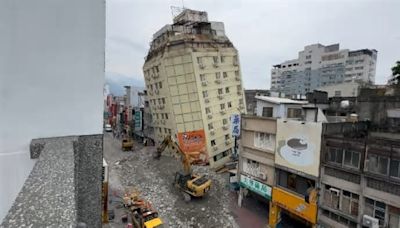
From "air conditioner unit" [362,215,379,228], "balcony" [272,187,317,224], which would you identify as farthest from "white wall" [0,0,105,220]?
"balcony" [272,187,317,224]

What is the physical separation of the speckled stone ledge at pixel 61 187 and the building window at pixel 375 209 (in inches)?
406

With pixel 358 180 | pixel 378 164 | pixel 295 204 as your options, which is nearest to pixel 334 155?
pixel 358 180

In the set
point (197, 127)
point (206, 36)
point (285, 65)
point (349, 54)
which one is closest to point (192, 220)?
point (197, 127)

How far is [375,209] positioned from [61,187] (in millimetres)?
10939

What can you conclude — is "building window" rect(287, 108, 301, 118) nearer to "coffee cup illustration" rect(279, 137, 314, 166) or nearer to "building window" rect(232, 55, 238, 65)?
"coffee cup illustration" rect(279, 137, 314, 166)

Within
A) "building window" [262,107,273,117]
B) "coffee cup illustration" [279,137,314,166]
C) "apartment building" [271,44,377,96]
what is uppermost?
"apartment building" [271,44,377,96]

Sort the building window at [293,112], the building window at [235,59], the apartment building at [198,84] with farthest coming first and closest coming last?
the building window at [235,59] < the apartment building at [198,84] < the building window at [293,112]

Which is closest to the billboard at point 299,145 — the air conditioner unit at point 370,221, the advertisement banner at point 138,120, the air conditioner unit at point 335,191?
the air conditioner unit at point 335,191

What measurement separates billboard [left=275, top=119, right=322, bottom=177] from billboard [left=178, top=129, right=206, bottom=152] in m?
9.74

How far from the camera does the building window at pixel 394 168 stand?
8.66 metres

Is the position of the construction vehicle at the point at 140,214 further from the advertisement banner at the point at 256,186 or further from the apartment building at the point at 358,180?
the apartment building at the point at 358,180

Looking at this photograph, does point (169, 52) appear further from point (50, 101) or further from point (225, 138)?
point (50, 101)

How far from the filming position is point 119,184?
62.7ft

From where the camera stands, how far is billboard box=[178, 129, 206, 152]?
2220 cm
